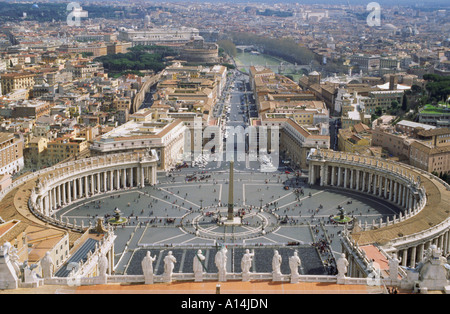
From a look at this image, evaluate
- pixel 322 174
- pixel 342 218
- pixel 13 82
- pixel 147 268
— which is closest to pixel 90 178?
pixel 322 174

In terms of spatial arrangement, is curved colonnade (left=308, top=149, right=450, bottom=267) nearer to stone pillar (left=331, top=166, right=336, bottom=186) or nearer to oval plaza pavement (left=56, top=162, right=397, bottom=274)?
stone pillar (left=331, top=166, right=336, bottom=186)

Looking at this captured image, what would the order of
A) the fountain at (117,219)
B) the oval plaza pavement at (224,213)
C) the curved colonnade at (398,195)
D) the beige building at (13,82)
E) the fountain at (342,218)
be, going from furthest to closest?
the beige building at (13,82) → the fountain at (342,218) → the fountain at (117,219) → the oval plaza pavement at (224,213) → the curved colonnade at (398,195)

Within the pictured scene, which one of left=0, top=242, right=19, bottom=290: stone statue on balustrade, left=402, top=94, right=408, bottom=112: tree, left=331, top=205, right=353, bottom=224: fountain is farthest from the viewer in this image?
left=402, top=94, right=408, bottom=112: tree

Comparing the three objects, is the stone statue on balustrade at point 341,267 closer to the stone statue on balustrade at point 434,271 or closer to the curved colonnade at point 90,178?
the stone statue on balustrade at point 434,271

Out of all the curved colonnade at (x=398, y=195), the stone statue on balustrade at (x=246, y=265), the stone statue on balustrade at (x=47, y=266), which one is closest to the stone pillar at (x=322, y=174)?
the curved colonnade at (x=398, y=195)

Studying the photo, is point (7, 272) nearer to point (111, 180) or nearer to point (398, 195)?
point (111, 180)

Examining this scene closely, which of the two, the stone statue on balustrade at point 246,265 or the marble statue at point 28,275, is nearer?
the marble statue at point 28,275

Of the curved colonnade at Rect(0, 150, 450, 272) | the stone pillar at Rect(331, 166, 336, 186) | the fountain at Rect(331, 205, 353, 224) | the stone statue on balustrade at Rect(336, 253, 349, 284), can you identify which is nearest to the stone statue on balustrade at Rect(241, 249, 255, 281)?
the stone statue on balustrade at Rect(336, 253, 349, 284)

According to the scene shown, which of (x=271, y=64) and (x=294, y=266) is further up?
(x=294, y=266)
